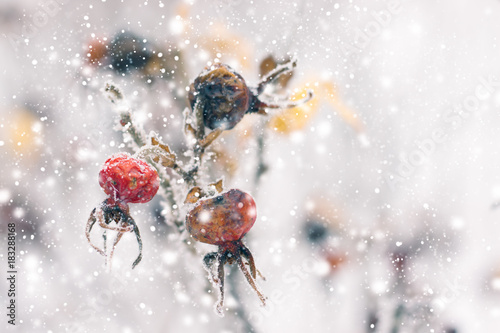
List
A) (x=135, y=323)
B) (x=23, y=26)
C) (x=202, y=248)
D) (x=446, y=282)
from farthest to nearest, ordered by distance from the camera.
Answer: (x=135, y=323)
(x=446, y=282)
(x=23, y=26)
(x=202, y=248)

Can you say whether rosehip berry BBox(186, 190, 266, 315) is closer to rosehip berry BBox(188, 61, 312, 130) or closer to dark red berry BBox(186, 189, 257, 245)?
dark red berry BBox(186, 189, 257, 245)

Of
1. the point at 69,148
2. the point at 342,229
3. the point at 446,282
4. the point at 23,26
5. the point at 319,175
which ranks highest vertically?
the point at 23,26

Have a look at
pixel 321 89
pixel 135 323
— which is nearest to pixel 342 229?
pixel 321 89

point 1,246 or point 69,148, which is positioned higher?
point 69,148

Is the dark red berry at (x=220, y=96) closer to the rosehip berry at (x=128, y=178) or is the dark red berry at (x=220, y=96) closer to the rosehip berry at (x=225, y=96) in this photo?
the rosehip berry at (x=225, y=96)

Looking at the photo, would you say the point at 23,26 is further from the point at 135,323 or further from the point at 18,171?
the point at 135,323

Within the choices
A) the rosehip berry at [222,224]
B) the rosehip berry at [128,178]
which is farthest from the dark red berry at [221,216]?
the rosehip berry at [128,178]

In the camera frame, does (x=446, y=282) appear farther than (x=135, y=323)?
No

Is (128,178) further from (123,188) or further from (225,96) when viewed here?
(225,96)
